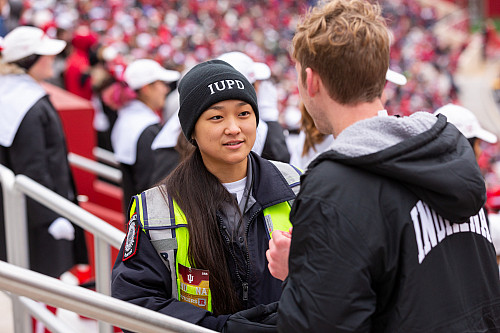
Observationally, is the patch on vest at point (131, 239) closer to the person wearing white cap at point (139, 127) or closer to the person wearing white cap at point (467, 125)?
the person wearing white cap at point (467, 125)

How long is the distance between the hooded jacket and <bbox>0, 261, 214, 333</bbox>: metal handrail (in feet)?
1.10

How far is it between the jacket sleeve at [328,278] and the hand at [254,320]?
11.5 inches

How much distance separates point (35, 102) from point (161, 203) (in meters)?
2.38

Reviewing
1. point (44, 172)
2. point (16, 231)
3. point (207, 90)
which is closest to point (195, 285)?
point (207, 90)

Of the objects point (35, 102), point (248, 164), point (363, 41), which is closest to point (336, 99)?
point (363, 41)

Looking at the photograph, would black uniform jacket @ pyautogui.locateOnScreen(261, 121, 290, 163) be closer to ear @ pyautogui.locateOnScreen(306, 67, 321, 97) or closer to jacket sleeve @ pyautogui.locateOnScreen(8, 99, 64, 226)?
jacket sleeve @ pyautogui.locateOnScreen(8, 99, 64, 226)

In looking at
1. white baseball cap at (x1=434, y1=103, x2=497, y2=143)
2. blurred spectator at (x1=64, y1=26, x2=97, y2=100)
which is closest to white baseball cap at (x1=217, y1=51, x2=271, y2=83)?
white baseball cap at (x1=434, y1=103, x2=497, y2=143)

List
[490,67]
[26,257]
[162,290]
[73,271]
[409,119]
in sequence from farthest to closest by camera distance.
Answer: [490,67]
[73,271]
[26,257]
[162,290]
[409,119]

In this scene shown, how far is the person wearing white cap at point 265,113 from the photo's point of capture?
350 centimetres

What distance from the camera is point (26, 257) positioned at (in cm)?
331

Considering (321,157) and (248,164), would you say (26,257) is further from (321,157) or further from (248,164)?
(321,157)

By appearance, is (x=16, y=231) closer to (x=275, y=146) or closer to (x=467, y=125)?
(x=275, y=146)

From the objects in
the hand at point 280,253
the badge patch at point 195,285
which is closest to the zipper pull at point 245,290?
the badge patch at point 195,285

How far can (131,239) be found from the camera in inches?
69.8
